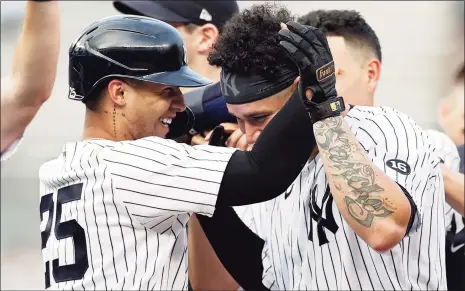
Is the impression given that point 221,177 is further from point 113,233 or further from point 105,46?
point 105,46

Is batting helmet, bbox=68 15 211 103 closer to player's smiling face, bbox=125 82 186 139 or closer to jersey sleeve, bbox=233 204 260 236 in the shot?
player's smiling face, bbox=125 82 186 139

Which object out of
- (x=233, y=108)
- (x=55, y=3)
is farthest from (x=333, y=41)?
(x=55, y=3)

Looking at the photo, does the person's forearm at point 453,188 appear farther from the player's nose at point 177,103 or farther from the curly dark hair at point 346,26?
the player's nose at point 177,103

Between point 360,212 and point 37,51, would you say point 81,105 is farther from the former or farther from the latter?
point 360,212

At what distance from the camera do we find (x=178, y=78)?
2338mm

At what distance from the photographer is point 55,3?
2.41 meters

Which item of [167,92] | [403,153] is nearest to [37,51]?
[167,92]

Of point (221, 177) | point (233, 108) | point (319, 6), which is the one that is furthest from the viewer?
point (319, 6)

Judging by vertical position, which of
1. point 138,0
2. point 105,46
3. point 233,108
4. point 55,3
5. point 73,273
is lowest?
point 73,273

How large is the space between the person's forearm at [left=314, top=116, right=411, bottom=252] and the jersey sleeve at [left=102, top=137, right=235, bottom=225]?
0.28m

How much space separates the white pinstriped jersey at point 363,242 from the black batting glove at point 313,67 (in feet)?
0.94

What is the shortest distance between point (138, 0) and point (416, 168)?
1.96m

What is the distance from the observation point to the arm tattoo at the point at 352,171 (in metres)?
2.14

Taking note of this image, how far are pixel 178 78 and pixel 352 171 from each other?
563 mm
